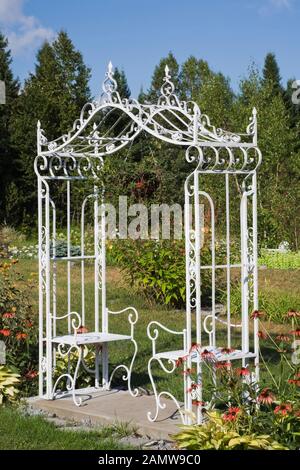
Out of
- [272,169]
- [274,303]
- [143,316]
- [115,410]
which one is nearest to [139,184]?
[143,316]

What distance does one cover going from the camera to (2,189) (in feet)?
79.6

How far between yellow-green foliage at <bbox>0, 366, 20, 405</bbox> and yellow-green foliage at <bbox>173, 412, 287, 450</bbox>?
1.91 m

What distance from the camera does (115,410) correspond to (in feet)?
19.1

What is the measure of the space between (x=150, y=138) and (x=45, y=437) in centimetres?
896

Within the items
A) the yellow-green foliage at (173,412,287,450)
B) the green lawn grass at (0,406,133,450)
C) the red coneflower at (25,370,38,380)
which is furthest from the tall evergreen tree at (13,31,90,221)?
the yellow-green foliage at (173,412,287,450)

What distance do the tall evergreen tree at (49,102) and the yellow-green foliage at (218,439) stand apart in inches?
769

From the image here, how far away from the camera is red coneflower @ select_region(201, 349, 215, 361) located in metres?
4.88

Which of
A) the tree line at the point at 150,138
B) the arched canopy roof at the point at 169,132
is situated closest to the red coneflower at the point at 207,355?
the arched canopy roof at the point at 169,132

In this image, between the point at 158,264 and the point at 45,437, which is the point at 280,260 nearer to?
the point at 158,264

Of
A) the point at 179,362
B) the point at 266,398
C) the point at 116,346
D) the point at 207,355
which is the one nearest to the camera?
the point at 266,398

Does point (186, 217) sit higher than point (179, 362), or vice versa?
point (186, 217)

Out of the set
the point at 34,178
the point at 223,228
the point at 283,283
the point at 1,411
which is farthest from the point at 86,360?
the point at 34,178

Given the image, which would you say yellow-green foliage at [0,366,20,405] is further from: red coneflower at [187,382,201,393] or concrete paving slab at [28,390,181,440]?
red coneflower at [187,382,201,393]
